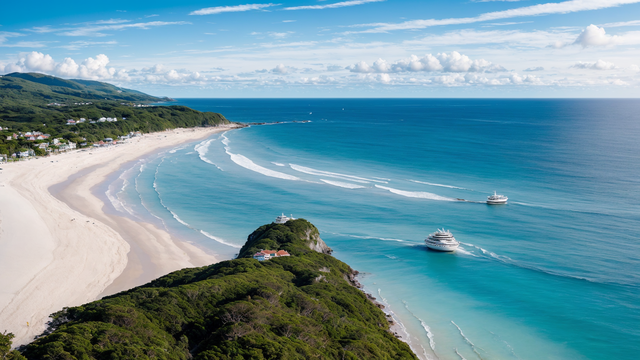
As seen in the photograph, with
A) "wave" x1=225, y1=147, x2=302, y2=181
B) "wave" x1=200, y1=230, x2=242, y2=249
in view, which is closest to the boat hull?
"wave" x1=200, y1=230, x2=242, y2=249

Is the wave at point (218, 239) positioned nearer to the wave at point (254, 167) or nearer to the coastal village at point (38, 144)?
the wave at point (254, 167)

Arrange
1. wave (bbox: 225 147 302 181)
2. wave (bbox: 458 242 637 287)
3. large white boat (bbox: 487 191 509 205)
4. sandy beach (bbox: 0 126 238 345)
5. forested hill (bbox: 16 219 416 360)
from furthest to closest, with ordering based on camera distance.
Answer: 1. wave (bbox: 225 147 302 181)
2. large white boat (bbox: 487 191 509 205)
3. wave (bbox: 458 242 637 287)
4. sandy beach (bbox: 0 126 238 345)
5. forested hill (bbox: 16 219 416 360)

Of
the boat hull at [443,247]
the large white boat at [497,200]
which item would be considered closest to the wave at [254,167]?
the large white boat at [497,200]

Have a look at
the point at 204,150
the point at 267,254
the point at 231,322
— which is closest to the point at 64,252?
the point at 267,254

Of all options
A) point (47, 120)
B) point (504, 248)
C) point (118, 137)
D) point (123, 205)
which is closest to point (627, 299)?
point (504, 248)

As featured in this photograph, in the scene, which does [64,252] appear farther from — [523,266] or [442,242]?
[523,266]

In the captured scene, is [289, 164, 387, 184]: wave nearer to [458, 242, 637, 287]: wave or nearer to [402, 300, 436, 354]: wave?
[458, 242, 637, 287]: wave
